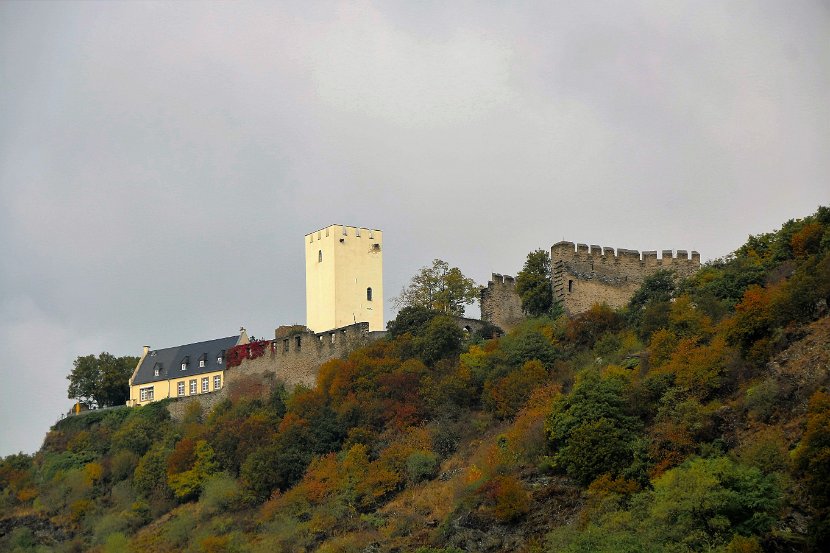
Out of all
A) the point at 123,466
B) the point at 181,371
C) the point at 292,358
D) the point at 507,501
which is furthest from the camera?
the point at 181,371

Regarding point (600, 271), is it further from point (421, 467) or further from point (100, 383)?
point (100, 383)

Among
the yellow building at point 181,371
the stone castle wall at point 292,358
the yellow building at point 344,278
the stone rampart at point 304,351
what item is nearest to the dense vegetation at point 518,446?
the stone castle wall at point 292,358

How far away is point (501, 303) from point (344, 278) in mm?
8918

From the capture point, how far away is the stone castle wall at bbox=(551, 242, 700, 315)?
62094 mm

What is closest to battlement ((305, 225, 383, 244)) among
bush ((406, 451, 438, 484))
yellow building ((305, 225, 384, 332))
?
yellow building ((305, 225, 384, 332))

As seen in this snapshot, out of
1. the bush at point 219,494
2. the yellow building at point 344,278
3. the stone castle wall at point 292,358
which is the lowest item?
the bush at point 219,494

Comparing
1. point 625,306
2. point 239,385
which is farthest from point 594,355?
point 239,385

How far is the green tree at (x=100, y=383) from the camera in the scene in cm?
8169

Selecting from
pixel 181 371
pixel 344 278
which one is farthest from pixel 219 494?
pixel 181 371

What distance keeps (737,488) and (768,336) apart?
332 inches

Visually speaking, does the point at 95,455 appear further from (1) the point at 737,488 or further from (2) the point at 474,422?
(1) the point at 737,488

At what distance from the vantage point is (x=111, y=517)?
65.4m

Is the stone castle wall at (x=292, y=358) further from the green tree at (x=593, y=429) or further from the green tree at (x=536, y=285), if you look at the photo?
the green tree at (x=593, y=429)

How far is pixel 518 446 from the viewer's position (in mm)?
51125
